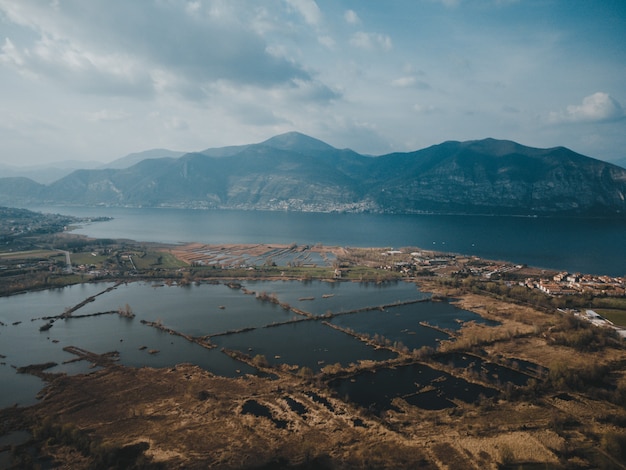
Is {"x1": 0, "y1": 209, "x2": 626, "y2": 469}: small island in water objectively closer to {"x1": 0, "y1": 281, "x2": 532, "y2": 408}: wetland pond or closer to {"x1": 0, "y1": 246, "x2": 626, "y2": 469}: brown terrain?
{"x1": 0, "y1": 246, "x2": 626, "y2": 469}: brown terrain

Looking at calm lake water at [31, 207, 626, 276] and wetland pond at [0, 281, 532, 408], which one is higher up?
calm lake water at [31, 207, 626, 276]

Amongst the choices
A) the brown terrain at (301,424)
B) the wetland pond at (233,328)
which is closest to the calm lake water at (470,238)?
the wetland pond at (233,328)

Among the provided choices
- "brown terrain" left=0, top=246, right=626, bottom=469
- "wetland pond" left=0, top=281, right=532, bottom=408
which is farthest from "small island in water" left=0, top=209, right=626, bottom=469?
"wetland pond" left=0, top=281, right=532, bottom=408

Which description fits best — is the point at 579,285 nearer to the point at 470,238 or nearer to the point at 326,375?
the point at 326,375

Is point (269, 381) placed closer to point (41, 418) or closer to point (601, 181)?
point (41, 418)

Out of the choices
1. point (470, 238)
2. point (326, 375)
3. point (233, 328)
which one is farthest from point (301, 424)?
point (470, 238)

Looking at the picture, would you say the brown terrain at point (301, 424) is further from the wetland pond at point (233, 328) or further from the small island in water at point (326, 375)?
the wetland pond at point (233, 328)

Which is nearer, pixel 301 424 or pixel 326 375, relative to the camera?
pixel 301 424
